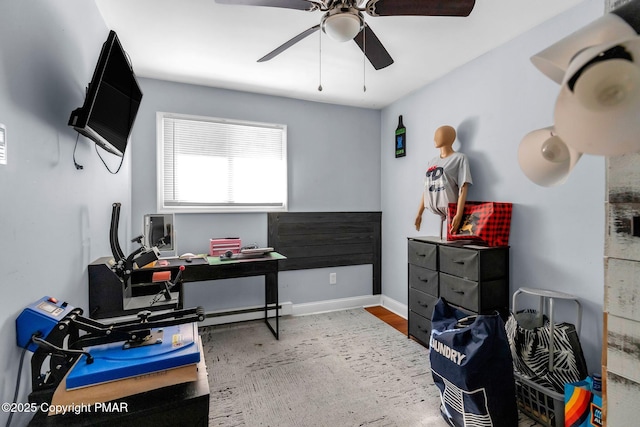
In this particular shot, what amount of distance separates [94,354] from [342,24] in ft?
5.60

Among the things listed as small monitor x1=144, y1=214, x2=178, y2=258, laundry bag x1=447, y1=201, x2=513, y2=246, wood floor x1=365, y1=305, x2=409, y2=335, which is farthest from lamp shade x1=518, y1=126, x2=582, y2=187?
small monitor x1=144, y1=214, x2=178, y2=258

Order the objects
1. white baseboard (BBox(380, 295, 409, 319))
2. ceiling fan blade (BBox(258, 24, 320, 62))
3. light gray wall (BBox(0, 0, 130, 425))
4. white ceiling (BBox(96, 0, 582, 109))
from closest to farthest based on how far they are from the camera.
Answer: light gray wall (BBox(0, 0, 130, 425)) → ceiling fan blade (BBox(258, 24, 320, 62)) → white ceiling (BBox(96, 0, 582, 109)) → white baseboard (BBox(380, 295, 409, 319))

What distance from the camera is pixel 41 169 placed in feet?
3.76

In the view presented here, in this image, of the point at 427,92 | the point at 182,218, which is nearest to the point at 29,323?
the point at 182,218

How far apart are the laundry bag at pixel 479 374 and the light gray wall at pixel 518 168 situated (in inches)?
27.9

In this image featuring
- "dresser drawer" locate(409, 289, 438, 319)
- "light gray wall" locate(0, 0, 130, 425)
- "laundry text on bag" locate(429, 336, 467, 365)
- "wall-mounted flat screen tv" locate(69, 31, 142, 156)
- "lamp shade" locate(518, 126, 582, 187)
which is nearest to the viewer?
"lamp shade" locate(518, 126, 582, 187)

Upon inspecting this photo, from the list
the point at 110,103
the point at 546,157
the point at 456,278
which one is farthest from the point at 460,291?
the point at 110,103

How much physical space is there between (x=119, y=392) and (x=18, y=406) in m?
0.37

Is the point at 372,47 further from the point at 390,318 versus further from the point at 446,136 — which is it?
the point at 390,318

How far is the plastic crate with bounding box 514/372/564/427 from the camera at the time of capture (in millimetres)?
1594

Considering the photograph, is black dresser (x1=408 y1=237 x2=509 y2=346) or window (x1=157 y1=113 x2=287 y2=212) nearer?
black dresser (x1=408 y1=237 x2=509 y2=346)

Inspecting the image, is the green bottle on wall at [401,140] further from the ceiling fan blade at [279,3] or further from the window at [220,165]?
the ceiling fan blade at [279,3]

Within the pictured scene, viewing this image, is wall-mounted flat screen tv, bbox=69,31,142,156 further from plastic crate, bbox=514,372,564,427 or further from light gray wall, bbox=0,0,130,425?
plastic crate, bbox=514,372,564,427

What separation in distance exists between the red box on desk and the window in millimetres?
331
